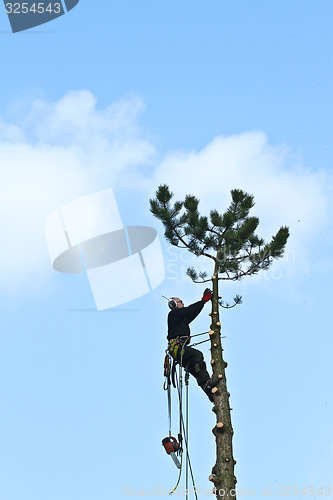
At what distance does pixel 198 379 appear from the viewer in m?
9.92

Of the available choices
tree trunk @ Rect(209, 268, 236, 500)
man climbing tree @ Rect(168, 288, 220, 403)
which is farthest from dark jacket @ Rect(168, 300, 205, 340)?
tree trunk @ Rect(209, 268, 236, 500)

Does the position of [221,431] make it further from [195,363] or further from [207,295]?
[207,295]

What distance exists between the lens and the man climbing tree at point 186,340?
9.85m

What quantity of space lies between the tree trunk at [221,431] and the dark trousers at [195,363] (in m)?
0.20

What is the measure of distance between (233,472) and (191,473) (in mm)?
979

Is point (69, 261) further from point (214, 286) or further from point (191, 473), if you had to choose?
point (191, 473)

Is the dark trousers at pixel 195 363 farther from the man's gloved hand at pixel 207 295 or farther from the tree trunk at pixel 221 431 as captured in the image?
the man's gloved hand at pixel 207 295

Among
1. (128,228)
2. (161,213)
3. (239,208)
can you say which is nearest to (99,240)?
(128,228)

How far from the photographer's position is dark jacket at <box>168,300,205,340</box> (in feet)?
34.3

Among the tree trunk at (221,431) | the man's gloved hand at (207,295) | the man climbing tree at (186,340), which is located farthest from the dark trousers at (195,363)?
the man's gloved hand at (207,295)

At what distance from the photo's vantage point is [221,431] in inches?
364

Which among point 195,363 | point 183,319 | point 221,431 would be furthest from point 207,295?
point 221,431

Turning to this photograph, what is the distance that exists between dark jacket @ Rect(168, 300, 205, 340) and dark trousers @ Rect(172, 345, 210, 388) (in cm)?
37

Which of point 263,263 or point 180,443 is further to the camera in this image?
point 263,263
